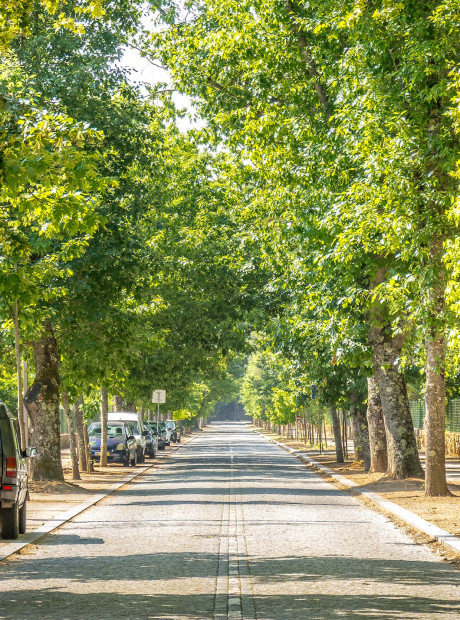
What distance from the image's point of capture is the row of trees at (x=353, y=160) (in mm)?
17469

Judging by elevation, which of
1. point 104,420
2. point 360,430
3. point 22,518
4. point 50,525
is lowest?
point 50,525

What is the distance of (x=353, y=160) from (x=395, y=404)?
7.63 meters

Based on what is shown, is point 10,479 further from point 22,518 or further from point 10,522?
point 22,518

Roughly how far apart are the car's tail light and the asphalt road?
1.02m

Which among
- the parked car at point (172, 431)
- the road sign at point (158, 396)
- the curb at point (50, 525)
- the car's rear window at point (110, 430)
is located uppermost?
the road sign at point (158, 396)

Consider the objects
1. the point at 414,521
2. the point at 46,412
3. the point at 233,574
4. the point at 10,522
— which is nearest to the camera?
the point at 233,574

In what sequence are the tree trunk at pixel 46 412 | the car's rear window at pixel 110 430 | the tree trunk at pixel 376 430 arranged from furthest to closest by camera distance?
the car's rear window at pixel 110 430, the tree trunk at pixel 376 430, the tree trunk at pixel 46 412

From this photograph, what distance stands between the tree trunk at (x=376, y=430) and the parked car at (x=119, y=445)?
12.5m

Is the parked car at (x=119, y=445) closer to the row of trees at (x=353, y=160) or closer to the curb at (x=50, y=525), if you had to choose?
the row of trees at (x=353, y=160)

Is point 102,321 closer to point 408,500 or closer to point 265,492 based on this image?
point 265,492

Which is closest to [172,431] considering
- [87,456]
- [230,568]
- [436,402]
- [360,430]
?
[360,430]

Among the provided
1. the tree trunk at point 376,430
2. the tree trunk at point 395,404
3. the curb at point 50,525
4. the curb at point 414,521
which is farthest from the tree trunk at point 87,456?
the tree trunk at point 395,404

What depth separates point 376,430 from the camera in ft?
94.1

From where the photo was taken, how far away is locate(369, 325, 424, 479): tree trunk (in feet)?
80.0
